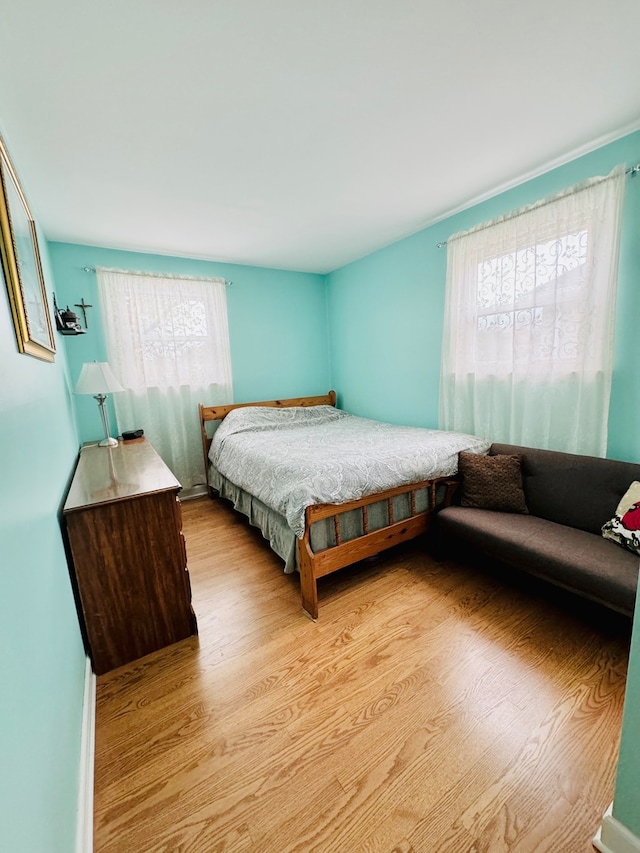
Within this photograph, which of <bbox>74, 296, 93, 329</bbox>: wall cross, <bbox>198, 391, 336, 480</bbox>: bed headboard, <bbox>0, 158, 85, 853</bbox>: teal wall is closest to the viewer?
<bbox>0, 158, 85, 853</bbox>: teal wall

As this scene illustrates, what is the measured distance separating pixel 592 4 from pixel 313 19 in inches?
38.3

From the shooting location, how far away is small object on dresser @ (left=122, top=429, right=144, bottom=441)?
3.03 meters

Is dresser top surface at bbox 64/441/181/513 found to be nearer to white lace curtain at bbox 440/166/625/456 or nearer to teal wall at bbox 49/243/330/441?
teal wall at bbox 49/243/330/441

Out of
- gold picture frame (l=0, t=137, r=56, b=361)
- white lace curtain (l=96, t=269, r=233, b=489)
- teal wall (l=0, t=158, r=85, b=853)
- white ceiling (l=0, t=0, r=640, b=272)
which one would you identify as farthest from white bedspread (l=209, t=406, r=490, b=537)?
white ceiling (l=0, t=0, r=640, b=272)

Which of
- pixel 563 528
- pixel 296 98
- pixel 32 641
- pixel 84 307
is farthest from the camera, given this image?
pixel 84 307

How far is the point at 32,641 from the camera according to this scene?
0.77 meters

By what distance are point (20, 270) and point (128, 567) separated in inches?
50.0

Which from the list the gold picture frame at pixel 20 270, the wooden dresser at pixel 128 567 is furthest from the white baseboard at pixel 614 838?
the gold picture frame at pixel 20 270

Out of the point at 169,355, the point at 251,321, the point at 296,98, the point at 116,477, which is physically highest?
the point at 296,98

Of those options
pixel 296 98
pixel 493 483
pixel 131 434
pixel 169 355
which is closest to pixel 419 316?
pixel 493 483

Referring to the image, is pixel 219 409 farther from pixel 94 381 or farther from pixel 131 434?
pixel 94 381

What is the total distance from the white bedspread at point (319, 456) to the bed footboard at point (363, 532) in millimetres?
64

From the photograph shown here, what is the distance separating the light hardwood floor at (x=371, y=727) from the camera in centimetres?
97

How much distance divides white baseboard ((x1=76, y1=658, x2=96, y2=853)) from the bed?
98cm
